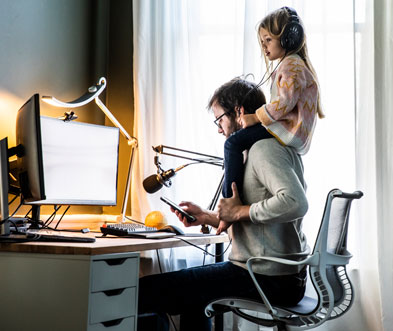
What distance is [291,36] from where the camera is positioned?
5.88ft

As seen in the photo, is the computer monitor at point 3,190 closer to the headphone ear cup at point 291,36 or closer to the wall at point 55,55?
the wall at point 55,55

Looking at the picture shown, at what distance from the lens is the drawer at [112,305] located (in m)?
1.42

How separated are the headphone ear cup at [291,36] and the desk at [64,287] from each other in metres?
0.93

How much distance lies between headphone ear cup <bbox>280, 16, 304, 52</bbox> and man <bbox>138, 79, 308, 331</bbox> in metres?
0.39

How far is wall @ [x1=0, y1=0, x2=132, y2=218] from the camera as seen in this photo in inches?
85.3

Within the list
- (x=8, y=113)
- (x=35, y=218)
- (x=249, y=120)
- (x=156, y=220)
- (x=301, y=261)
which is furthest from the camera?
(x=156, y=220)

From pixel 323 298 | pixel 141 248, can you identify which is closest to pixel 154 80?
pixel 141 248

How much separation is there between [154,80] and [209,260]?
1100 millimetres

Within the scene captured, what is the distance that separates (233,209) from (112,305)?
498mm

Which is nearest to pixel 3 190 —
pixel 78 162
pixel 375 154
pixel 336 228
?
pixel 78 162

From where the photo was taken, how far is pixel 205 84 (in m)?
2.84

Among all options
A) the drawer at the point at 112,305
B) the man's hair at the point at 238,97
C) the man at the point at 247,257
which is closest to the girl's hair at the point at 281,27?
the man's hair at the point at 238,97

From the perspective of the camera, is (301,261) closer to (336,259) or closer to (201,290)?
(336,259)

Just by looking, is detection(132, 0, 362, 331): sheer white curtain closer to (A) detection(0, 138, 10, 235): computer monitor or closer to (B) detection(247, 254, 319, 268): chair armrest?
(B) detection(247, 254, 319, 268): chair armrest
